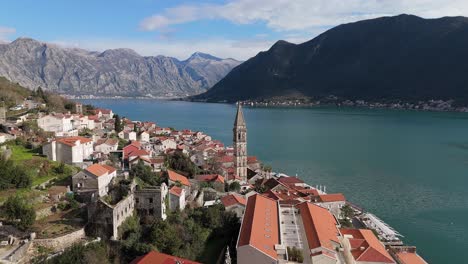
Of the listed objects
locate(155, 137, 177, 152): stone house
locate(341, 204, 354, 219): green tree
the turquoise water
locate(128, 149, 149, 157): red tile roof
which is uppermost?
locate(128, 149, 149, 157): red tile roof

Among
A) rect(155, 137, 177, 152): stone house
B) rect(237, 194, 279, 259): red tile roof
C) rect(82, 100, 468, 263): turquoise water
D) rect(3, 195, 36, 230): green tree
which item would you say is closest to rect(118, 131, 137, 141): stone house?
rect(155, 137, 177, 152): stone house

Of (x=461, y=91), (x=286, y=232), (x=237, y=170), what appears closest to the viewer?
(x=286, y=232)

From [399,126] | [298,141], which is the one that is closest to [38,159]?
[298,141]

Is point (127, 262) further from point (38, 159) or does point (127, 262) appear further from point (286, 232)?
point (38, 159)

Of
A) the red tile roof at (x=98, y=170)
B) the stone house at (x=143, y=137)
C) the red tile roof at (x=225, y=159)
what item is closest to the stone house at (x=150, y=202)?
the red tile roof at (x=98, y=170)

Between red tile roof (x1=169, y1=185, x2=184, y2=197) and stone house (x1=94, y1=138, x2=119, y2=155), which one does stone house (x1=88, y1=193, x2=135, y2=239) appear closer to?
red tile roof (x1=169, y1=185, x2=184, y2=197)

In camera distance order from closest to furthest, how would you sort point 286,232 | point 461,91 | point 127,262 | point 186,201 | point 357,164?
point 127,262, point 286,232, point 186,201, point 357,164, point 461,91
